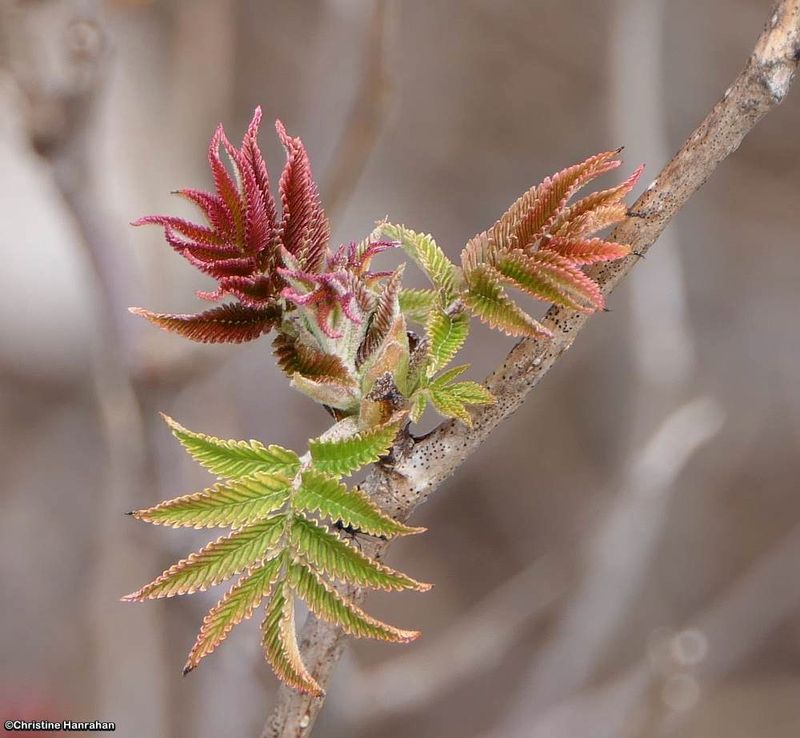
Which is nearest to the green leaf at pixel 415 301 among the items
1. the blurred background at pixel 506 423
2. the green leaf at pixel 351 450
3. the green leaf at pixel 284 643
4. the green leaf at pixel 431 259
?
the green leaf at pixel 431 259

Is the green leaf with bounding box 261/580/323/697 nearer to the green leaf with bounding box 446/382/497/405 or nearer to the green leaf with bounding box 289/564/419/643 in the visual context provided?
the green leaf with bounding box 289/564/419/643

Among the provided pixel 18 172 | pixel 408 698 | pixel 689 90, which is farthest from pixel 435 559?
pixel 18 172

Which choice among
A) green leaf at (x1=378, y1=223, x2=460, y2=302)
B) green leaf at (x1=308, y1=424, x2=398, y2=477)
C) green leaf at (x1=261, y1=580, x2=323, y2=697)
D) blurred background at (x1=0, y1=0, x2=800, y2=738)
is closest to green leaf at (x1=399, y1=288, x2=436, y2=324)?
green leaf at (x1=378, y1=223, x2=460, y2=302)

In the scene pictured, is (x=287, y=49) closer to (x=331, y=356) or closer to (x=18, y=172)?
(x=18, y=172)

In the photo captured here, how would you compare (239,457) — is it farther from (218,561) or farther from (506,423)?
(506,423)

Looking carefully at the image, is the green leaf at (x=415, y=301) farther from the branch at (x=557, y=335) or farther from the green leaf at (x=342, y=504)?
the green leaf at (x=342, y=504)

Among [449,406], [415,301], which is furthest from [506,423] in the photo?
[449,406]
